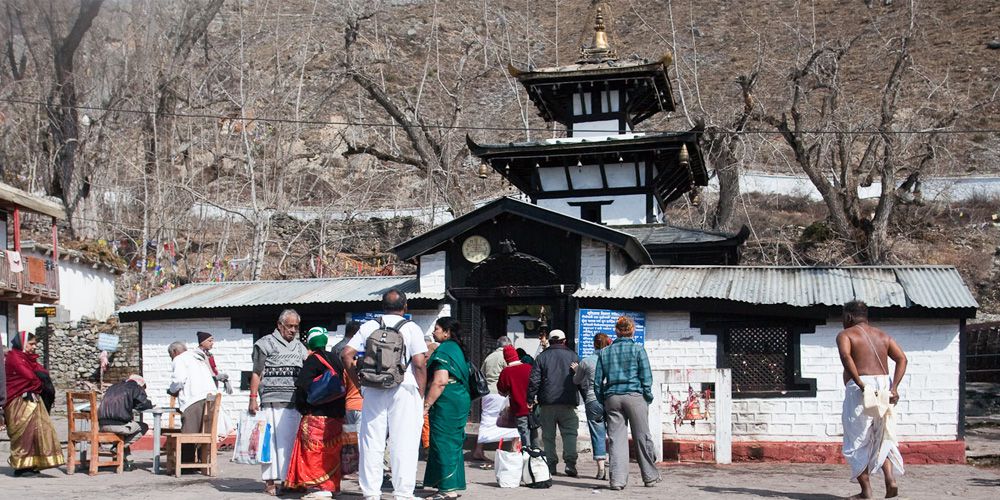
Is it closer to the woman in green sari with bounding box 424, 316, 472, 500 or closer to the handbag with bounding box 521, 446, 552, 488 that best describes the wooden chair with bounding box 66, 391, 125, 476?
the woman in green sari with bounding box 424, 316, 472, 500

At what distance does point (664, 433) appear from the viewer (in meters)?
15.8

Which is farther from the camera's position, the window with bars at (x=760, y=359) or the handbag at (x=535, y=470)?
the window with bars at (x=760, y=359)

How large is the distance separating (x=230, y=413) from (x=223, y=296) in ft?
7.14

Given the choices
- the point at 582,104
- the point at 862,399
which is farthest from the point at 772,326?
the point at 582,104

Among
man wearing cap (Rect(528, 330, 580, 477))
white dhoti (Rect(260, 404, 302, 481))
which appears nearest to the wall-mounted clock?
man wearing cap (Rect(528, 330, 580, 477))

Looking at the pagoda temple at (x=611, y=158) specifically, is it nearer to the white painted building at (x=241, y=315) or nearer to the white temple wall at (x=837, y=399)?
the white painted building at (x=241, y=315)

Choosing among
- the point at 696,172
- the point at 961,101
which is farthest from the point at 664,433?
the point at 961,101

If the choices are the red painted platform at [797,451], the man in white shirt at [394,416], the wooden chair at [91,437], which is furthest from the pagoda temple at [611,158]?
the man in white shirt at [394,416]

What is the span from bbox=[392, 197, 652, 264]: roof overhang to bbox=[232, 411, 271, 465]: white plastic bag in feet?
20.6

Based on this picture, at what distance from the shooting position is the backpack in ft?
32.2

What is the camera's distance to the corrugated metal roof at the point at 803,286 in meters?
16.1

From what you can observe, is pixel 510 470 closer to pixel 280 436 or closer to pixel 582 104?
pixel 280 436

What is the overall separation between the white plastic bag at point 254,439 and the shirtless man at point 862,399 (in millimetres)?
5197

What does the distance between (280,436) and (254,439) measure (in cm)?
45
